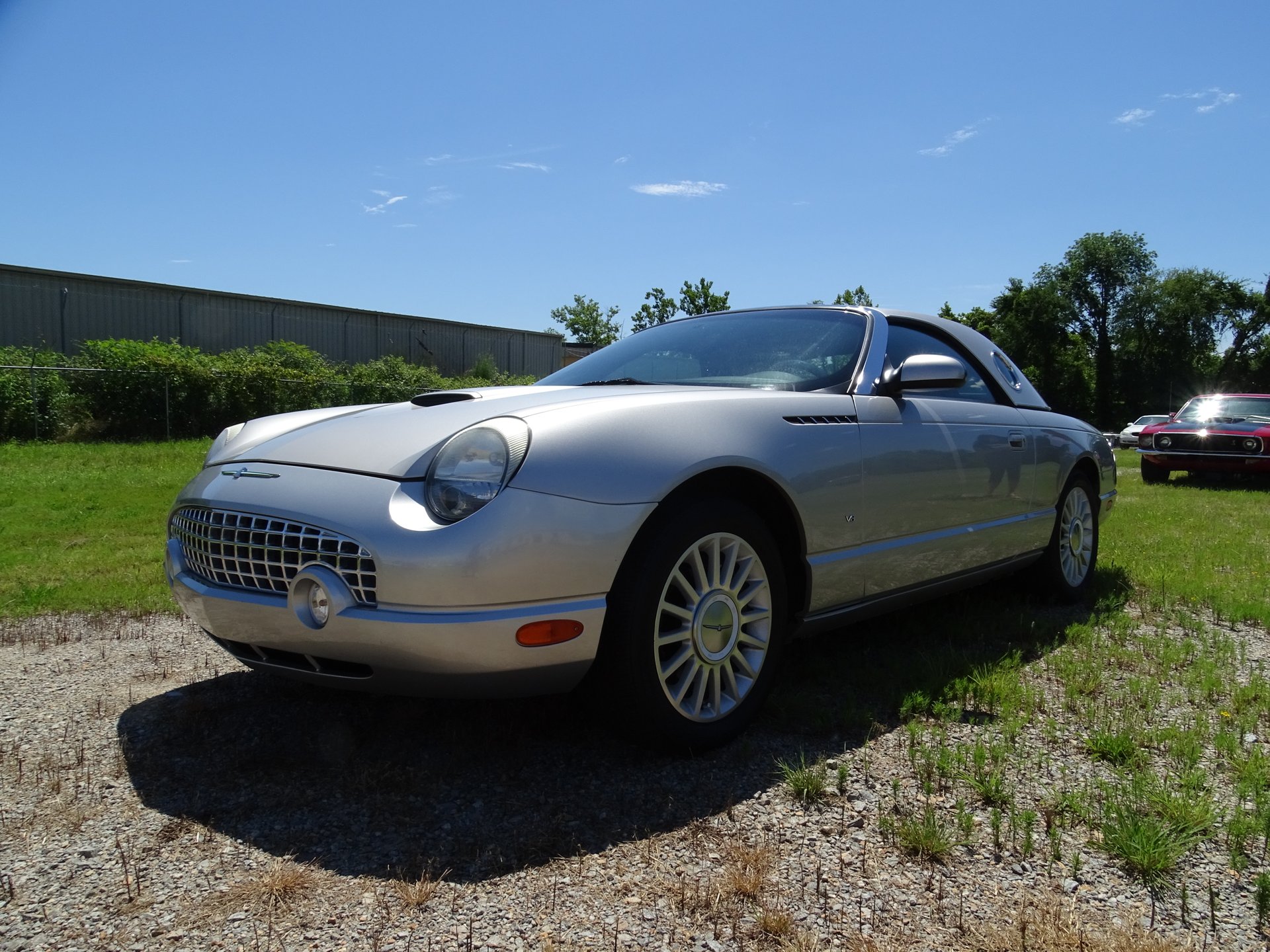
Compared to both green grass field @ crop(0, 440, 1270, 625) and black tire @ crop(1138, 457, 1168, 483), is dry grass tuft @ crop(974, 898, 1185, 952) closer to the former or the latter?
green grass field @ crop(0, 440, 1270, 625)

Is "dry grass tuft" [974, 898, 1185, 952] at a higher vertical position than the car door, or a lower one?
lower

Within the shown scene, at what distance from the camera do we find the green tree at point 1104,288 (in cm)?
6494

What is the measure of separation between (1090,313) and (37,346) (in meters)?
63.9

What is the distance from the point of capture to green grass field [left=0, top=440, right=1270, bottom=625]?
5.30m

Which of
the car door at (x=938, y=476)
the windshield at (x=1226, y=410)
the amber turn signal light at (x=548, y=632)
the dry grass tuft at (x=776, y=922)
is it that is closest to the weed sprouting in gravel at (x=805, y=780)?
the dry grass tuft at (x=776, y=922)

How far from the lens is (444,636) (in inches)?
94.1

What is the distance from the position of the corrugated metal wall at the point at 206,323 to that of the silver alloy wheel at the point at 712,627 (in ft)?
81.8

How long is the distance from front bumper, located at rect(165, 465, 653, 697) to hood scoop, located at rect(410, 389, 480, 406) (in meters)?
0.54

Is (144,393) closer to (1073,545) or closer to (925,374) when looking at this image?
(1073,545)

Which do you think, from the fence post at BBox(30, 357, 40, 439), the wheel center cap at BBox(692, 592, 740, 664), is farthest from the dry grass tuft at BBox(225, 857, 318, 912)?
the fence post at BBox(30, 357, 40, 439)

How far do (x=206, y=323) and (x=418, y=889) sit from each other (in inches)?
1096

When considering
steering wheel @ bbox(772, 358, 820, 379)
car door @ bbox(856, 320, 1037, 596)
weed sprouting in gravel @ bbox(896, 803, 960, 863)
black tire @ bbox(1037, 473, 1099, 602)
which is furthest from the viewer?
black tire @ bbox(1037, 473, 1099, 602)

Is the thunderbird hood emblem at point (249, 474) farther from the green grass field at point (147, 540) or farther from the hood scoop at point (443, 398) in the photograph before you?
the green grass field at point (147, 540)

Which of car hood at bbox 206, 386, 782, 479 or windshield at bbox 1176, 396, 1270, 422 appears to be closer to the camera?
car hood at bbox 206, 386, 782, 479
